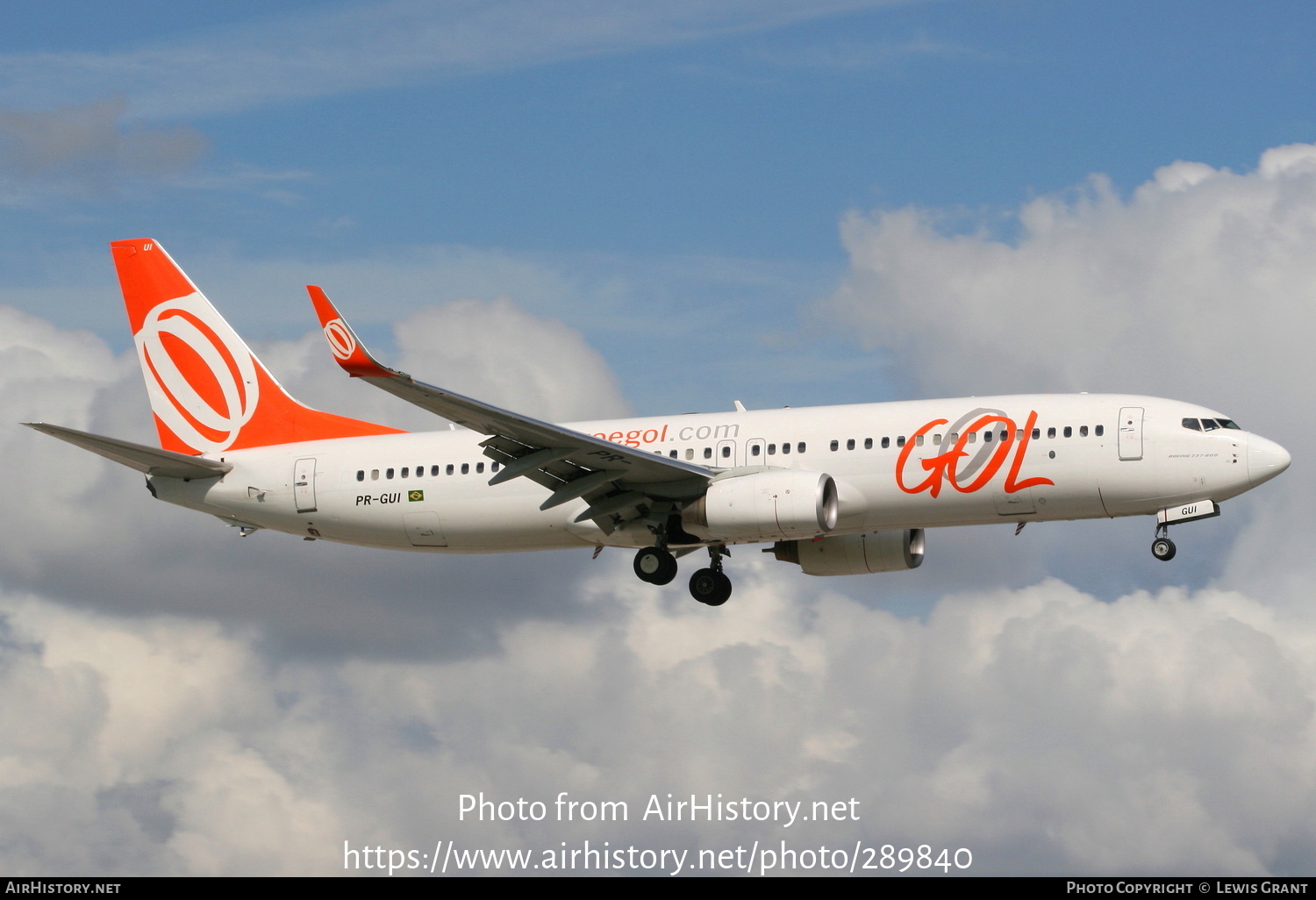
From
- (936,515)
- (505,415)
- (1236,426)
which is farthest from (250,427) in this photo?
(1236,426)

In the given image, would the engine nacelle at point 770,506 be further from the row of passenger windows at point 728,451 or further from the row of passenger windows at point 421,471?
the row of passenger windows at point 421,471

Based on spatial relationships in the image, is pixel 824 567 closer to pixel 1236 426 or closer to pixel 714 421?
pixel 714 421

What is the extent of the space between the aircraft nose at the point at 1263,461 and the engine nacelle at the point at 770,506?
33.5 feet

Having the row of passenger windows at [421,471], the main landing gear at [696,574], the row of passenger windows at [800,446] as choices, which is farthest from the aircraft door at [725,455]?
the row of passenger windows at [421,471]

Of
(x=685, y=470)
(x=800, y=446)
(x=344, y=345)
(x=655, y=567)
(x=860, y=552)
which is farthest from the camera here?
(x=860, y=552)

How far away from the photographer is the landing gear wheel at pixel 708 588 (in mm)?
44438

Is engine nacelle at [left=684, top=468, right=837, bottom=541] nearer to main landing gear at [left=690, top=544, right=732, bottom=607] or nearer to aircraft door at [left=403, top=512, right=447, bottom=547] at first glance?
main landing gear at [left=690, top=544, right=732, bottom=607]

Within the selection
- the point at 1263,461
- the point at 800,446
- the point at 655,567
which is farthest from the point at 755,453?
the point at 1263,461

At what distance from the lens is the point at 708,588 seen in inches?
1748

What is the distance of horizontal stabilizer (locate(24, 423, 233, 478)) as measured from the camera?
129ft

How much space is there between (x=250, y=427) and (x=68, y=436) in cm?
880

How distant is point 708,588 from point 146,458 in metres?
15.9

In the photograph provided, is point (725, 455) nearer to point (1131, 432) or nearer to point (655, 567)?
point (655, 567)

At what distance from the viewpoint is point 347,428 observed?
153 feet
